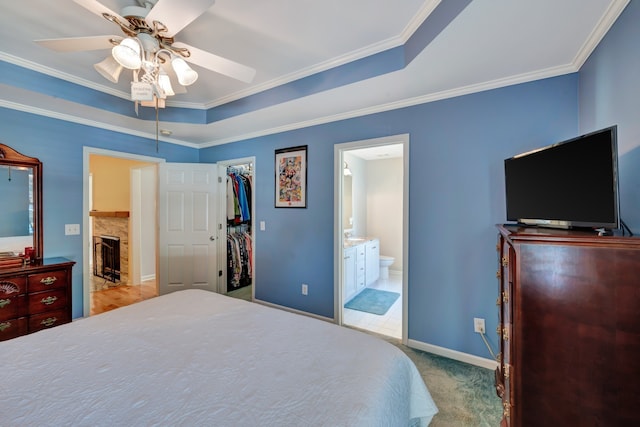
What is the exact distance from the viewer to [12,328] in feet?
7.36

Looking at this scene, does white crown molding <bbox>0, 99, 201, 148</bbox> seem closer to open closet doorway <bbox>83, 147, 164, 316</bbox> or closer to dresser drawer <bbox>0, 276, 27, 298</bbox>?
open closet doorway <bbox>83, 147, 164, 316</bbox>

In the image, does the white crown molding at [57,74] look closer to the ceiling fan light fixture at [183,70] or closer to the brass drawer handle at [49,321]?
the ceiling fan light fixture at [183,70]

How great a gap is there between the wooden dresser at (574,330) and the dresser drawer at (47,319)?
11.6 feet

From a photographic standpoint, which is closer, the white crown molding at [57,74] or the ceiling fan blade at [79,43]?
the ceiling fan blade at [79,43]

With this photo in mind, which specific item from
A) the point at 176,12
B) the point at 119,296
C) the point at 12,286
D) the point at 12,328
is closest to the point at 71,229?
the point at 12,286

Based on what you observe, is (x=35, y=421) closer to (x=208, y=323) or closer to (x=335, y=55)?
(x=208, y=323)

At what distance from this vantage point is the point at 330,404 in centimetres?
91

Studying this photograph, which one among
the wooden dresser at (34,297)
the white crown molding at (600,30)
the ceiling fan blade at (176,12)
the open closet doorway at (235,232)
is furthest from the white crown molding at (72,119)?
the white crown molding at (600,30)

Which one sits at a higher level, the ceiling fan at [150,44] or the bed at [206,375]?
the ceiling fan at [150,44]

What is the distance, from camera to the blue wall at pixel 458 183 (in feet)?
6.58

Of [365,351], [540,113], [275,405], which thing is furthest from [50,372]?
[540,113]

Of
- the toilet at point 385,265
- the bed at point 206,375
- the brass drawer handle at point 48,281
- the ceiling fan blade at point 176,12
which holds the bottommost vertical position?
the toilet at point 385,265

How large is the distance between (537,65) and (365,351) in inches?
87.6

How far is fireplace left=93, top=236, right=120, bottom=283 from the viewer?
15.2ft
